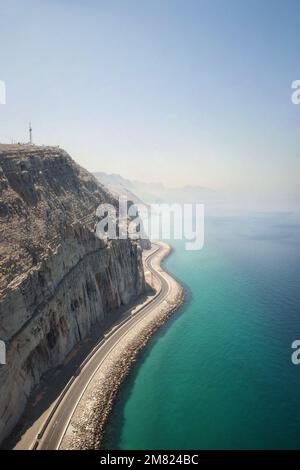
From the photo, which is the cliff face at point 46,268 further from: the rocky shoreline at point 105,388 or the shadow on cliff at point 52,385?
the rocky shoreline at point 105,388

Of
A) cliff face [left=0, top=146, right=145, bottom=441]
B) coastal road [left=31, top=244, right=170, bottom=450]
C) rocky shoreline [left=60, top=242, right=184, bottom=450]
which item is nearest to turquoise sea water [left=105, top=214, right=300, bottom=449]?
rocky shoreline [left=60, top=242, right=184, bottom=450]

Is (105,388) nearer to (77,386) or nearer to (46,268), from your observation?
(77,386)

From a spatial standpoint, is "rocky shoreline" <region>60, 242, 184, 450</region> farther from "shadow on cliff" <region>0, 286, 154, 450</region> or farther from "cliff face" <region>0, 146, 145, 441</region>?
"cliff face" <region>0, 146, 145, 441</region>

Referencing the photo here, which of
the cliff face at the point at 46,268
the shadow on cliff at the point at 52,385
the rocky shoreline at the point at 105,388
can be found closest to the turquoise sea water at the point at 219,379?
the rocky shoreline at the point at 105,388

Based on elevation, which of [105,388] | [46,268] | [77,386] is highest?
[46,268]

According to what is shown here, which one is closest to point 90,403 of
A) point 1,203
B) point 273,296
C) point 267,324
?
point 1,203

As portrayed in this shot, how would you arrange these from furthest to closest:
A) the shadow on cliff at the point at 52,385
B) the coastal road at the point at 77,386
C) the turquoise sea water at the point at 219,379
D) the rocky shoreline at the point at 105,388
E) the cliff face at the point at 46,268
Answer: the turquoise sea water at the point at 219,379 < the cliff face at the point at 46,268 < the rocky shoreline at the point at 105,388 < the coastal road at the point at 77,386 < the shadow on cliff at the point at 52,385

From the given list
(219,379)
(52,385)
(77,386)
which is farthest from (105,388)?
(219,379)
